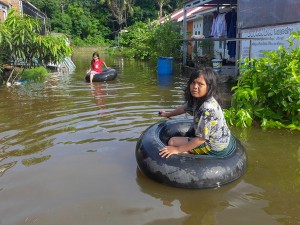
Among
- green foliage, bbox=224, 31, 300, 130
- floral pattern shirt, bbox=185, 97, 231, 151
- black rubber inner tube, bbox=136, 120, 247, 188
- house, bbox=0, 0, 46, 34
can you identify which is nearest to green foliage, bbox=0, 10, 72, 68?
house, bbox=0, 0, 46, 34

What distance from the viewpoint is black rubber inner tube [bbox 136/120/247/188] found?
3828 millimetres

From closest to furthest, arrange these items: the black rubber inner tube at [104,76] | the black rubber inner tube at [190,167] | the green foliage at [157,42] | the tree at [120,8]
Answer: the black rubber inner tube at [190,167], the black rubber inner tube at [104,76], the green foliage at [157,42], the tree at [120,8]

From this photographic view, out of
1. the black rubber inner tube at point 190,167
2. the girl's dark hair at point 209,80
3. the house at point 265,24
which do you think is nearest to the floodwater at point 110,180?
the black rubber inner tube at point 190,167

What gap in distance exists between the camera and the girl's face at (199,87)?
151 inches

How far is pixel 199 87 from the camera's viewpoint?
12.7 ft

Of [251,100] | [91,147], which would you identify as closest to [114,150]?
[91,147]

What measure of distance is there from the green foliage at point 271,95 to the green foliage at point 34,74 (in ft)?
29.3

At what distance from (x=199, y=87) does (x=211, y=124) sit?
46cm

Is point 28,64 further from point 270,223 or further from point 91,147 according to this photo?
point 270,223

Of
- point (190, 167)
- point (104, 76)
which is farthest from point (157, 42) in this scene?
point (190, 167)

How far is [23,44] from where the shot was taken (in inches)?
447

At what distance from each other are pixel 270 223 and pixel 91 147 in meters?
3.07

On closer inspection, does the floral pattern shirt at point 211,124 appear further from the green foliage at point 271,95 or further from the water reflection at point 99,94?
the water reflection at point 99,94

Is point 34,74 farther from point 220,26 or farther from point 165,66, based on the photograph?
point 220,26
